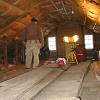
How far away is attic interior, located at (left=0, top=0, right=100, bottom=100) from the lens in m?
9.10

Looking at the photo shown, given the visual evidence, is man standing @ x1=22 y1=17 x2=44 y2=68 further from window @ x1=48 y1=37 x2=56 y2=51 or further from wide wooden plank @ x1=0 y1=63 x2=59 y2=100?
window @ x1=48 y1=37 x2=56 y2=51

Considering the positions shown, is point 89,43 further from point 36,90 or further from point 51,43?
point 36,90

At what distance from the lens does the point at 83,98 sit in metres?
4.98

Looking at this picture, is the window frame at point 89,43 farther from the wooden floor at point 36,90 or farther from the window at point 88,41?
the wooden floor at point 36,90

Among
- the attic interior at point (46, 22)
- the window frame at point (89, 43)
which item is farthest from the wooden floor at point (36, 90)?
the window frame at point (89, 43)

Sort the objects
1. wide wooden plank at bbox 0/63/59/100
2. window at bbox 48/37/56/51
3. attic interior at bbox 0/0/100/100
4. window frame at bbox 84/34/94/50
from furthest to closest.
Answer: window at bbox 48/37/56/51 → window frame at bbox 84/34/94/50 → attic interior at bbox 0/0/100/100 → wide wooden plank at bbox 0/63/59/100

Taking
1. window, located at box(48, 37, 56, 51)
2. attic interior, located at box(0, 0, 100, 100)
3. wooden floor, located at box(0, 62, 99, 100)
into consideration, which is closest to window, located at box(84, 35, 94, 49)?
attic interior, located at box(0, 0, 100, 100)

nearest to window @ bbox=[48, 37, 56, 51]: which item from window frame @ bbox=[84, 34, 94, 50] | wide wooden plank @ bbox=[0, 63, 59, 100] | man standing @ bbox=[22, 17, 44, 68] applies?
window frame @ bbox=[84, 34, 94, 50]

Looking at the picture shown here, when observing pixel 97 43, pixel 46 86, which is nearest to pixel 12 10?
pixel 46 86

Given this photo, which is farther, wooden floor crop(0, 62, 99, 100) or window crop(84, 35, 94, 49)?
window crop(84, 35, 94, 49)

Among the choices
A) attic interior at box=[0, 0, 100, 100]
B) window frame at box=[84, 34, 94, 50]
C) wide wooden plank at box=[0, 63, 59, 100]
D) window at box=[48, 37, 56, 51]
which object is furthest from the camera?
window at box=[48, 37, 56, 51]

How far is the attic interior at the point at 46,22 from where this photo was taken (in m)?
9.10

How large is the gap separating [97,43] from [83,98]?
13.1 m

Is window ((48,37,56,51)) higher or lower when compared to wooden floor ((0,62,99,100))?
higher
